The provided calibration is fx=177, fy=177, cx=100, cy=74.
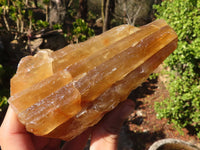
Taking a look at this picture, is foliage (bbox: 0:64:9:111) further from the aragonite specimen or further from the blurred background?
the aragonite specimen

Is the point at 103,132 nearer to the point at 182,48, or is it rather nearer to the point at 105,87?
the point at 105,87

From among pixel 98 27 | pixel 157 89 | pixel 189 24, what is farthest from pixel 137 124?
pixel 98 27

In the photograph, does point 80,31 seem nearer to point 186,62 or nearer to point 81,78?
point 186,62

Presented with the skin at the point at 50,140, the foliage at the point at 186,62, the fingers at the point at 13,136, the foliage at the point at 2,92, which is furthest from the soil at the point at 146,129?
the fingers at the point at 13,136

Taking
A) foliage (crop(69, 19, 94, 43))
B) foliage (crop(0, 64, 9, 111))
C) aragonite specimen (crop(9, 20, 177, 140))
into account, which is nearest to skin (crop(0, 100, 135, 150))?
aragonite specimen (crop(9, 20, 177, 140))

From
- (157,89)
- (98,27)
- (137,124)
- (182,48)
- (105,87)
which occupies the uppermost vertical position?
(105,87)

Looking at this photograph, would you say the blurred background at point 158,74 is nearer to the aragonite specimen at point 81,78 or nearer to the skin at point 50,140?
the aragonite specimen at point 81,78
